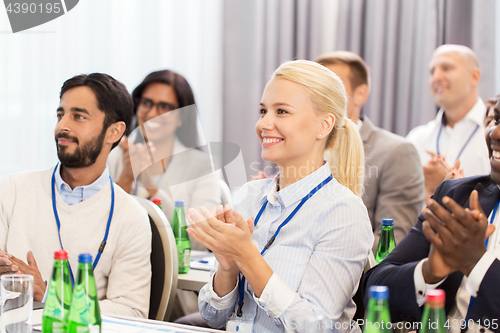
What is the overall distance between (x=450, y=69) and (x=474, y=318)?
7.65ft

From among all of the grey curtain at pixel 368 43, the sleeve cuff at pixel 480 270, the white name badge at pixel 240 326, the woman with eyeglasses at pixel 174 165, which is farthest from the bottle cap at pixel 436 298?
the grey curtain at pixel 368 43

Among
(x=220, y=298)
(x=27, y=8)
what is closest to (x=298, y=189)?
(x=220, y=298)

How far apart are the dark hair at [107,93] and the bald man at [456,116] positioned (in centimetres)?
180

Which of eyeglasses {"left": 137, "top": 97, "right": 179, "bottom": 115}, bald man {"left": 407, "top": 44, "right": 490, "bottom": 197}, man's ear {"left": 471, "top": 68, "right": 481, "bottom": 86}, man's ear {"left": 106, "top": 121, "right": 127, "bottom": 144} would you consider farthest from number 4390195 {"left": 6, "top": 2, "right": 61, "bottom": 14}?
man's ear {"left": 471, "top": 68, "right": 481, "bottom": 86}

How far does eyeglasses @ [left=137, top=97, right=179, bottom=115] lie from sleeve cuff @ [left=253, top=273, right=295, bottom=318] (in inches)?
56.5

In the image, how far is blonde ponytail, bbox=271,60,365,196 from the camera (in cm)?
130

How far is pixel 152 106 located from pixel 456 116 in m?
1.80

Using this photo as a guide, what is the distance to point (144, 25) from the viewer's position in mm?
3039

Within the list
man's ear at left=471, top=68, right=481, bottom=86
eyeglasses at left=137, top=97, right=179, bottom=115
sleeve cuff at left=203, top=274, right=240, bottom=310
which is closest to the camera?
sleeve cuff at left=203, top=274, right=240, bottom=310

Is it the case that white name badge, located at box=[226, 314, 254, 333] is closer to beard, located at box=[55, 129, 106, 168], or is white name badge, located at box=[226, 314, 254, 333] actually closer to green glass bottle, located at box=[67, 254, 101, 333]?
green glass bottle, located at box=[67, 254, 101, 333]

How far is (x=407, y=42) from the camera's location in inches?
138

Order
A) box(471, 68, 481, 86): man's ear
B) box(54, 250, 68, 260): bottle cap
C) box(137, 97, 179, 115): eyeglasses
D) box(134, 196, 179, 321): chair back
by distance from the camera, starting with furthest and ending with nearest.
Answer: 1. box(471, 68, 481, 86): man's ear
2. box(137, 97, 179, 115): eyeglasses
3. box(134, 196, 179, 321): chair back
4. box(54, 250, 68, 260): bottle cap

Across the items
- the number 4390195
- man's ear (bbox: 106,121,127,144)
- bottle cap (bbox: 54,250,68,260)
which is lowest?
bottle cap (bbox: 54,250,68,260)

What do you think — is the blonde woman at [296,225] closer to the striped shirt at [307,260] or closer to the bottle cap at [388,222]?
the striped shirt at [307,260]
